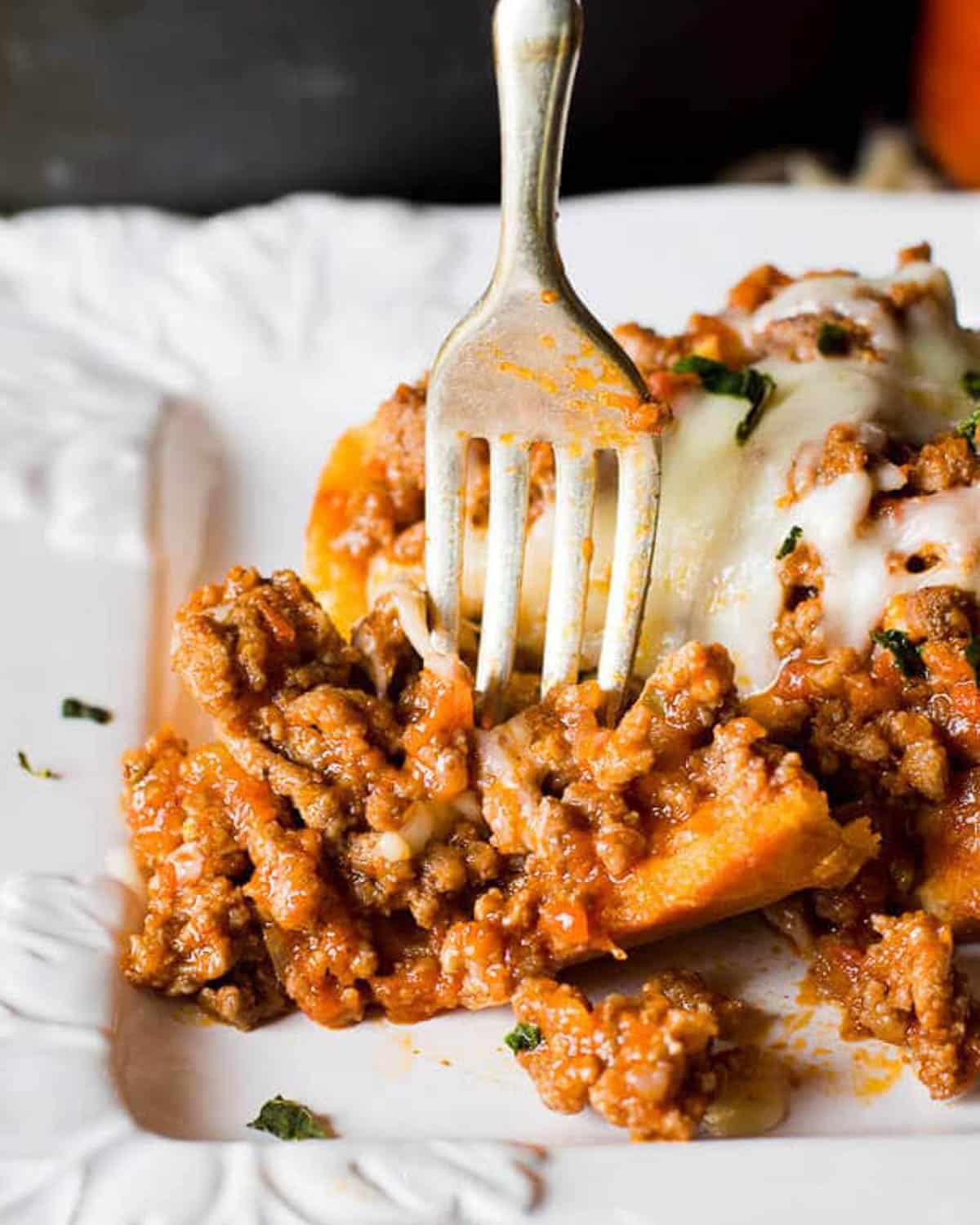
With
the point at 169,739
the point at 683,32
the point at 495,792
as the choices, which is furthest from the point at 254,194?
the point at 495,792

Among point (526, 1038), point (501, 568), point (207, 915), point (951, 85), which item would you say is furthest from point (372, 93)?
point (526, 1038)

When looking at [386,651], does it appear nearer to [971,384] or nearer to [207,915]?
[207,915]

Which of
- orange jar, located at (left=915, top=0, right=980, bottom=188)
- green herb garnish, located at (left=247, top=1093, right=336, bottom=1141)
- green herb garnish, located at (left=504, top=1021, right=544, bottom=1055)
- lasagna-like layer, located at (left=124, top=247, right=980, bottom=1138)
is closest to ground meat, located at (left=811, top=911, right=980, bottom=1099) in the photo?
lasagna-like layer, located at (left=124, top=247, right=980, bottom=1138)

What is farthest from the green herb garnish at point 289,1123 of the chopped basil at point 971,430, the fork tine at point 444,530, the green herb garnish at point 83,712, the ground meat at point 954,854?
the chopped basil at point 971,430

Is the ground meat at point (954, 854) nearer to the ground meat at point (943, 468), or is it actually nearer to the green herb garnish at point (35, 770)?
the ground meat at point (943, 468)

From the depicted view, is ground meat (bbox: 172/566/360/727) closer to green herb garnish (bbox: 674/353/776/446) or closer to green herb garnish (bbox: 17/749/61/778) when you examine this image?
green herb garnish (bbox: 17/749/61/778)
